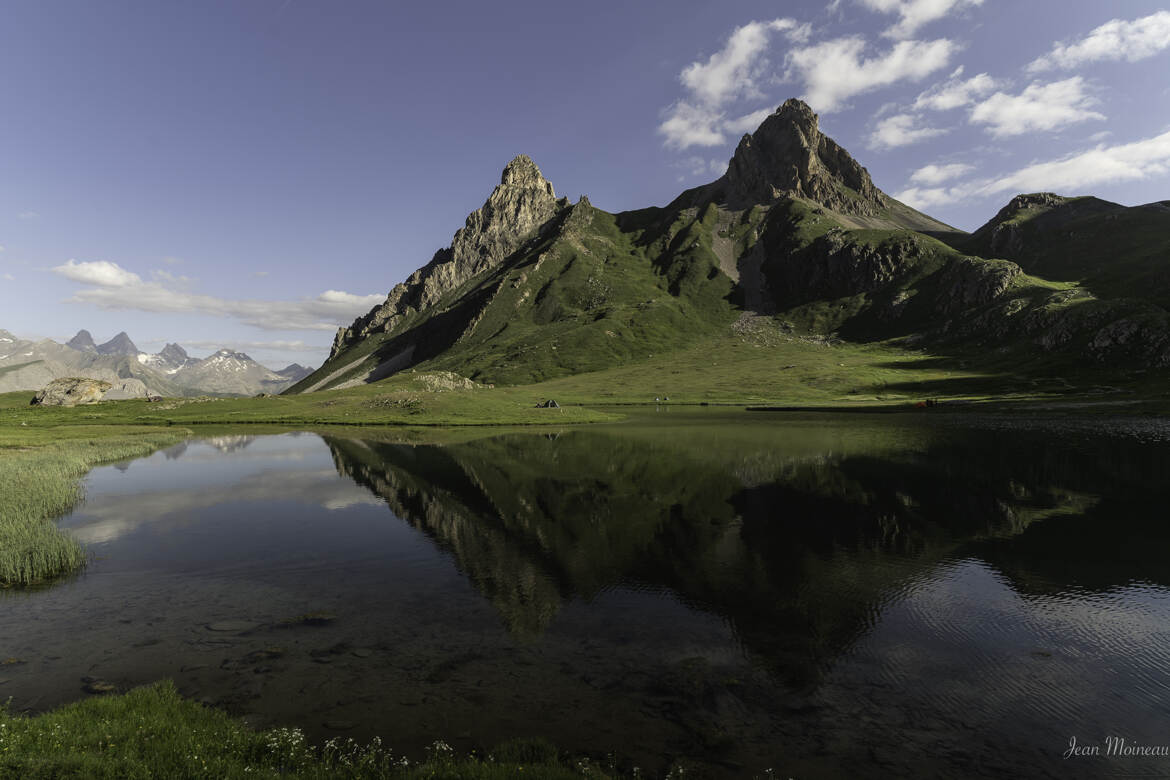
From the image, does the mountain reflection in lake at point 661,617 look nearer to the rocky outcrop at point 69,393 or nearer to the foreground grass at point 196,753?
the foreground grass at point 196,753

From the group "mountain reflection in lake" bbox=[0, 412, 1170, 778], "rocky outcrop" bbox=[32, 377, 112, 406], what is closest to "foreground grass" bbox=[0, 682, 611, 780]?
"mountain reflection in lake" bbox=[0, 412, 1170, 778]

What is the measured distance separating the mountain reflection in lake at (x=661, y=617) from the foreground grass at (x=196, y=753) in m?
1.16

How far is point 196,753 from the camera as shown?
12.9 m

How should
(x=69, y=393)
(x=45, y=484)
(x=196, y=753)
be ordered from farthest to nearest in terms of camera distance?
(x=69, y=393)
(x=45, y=484)
(x=196, y=753)

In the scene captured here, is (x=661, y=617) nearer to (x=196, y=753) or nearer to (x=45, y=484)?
(x=196, y=753)

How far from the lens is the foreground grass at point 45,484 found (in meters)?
28.5

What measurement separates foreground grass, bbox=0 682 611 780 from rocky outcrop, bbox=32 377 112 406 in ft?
646

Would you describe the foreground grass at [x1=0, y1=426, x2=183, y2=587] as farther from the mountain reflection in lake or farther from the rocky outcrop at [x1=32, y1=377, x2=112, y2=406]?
the rocky outcrop at [x1=32, y1=377, x2=112, y2=406]

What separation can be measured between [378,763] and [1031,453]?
82.9 metres

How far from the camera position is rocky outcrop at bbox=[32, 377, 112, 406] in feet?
509

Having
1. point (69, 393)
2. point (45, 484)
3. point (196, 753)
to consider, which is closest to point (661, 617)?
point (196, 753)

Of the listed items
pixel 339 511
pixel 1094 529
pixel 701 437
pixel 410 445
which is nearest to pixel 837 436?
pixel 701 437

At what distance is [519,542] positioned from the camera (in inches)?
1352

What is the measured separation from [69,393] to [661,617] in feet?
686
